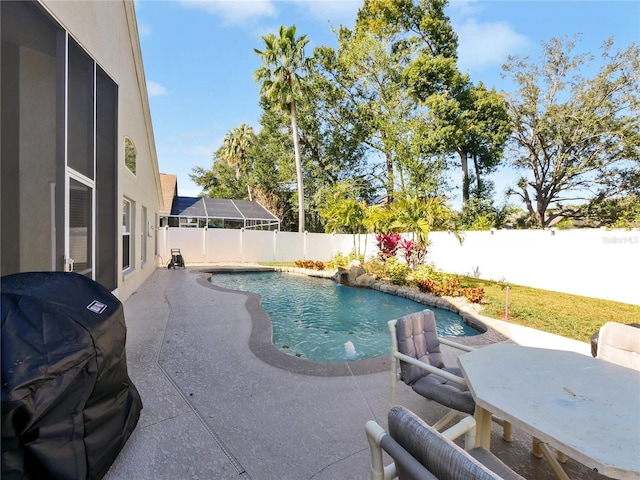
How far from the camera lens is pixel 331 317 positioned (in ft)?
25.6

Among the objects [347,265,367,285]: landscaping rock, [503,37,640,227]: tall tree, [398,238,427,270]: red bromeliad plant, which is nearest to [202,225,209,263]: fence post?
[347,265,367,285]: landscaping rock

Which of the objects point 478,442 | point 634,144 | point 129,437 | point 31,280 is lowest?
point 129,437

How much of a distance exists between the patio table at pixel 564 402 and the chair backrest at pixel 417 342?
49 cm

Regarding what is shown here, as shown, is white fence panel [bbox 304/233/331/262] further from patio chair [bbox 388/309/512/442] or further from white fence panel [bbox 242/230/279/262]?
patio chair [bbox 388/309/512/442]

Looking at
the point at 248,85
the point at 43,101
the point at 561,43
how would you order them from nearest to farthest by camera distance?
the point at 43,101 < the point at 561,43 < the point at 248,85

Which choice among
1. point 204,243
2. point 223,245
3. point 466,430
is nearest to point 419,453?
point 466,430

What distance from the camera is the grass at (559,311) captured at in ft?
20.0

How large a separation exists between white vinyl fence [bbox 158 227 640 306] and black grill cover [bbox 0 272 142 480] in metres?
9.42

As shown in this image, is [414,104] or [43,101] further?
[414,104]

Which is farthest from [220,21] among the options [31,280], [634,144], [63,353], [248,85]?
[634,144]

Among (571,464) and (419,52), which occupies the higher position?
(419,52)

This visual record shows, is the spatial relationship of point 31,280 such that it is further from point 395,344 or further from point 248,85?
point 248,85

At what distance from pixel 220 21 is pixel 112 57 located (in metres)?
2.94

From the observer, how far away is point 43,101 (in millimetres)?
4305
